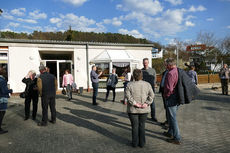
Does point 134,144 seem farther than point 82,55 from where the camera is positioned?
No

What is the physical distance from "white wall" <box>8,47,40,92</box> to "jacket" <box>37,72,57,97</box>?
24.2 ft

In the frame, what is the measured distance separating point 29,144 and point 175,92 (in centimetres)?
343

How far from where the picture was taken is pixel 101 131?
4.27 m

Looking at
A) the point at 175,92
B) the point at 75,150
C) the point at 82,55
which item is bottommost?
the point at 75,150

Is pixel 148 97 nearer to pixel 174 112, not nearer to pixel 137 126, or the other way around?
pixel 137 126

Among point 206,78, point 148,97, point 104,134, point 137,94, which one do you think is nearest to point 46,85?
point 104,134

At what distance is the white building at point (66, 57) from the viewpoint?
416 inches

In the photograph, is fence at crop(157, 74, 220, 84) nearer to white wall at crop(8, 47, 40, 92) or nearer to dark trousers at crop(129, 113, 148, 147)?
white wall at crop(8, 47, 40, 92)

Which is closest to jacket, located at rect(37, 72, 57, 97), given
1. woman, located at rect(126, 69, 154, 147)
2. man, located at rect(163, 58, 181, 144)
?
woman, located at rect(126, 69, 154, 147)

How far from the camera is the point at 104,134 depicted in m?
4.06

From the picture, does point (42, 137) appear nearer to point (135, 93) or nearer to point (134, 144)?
point (134, 144)

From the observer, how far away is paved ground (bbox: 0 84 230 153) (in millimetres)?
3285

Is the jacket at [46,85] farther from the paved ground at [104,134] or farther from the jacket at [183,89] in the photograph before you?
the jacket at [183,89]

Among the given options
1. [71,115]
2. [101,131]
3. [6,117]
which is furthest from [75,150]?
[6,117]
